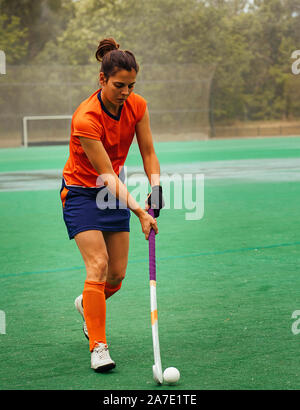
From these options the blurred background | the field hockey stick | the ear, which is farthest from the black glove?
the blurred background

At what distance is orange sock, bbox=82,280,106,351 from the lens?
434 centimetres

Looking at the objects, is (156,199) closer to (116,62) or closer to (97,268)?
(97,268)

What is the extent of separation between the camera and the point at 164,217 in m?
11.1

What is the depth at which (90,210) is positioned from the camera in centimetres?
446

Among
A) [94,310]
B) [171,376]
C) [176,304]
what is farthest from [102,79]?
[176,304]

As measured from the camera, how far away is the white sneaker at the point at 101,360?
413 cm

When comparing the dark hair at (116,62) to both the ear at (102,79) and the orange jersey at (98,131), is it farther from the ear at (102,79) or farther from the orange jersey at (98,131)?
the orange jersey at (98,131)

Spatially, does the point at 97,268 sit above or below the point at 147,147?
below

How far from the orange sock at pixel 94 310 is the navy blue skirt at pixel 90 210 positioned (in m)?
0.34

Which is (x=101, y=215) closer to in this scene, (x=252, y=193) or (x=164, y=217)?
(x=164, y=217)

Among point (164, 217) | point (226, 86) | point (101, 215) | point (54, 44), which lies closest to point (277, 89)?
point (226, 86)

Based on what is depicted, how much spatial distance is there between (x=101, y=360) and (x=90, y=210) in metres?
0.88
